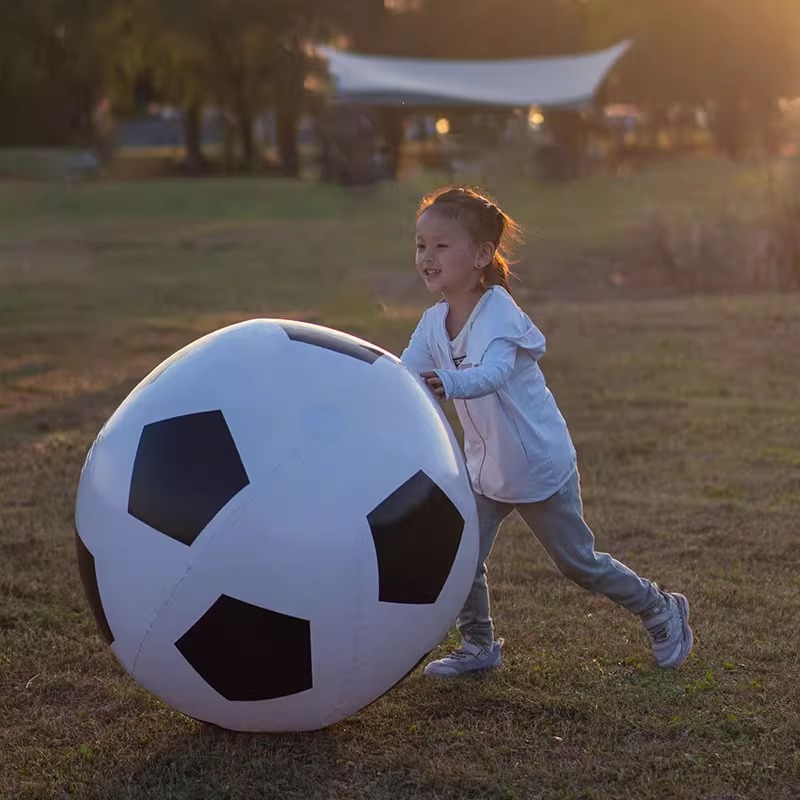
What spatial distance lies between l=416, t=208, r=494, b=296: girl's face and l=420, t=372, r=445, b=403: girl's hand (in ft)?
0.94

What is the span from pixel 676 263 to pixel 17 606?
11.0 m

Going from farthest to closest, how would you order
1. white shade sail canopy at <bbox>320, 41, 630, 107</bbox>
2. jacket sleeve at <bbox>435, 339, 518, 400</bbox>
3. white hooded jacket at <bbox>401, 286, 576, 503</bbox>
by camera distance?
white shade sail canopy at <bbox>320, 41, 630, 107</bbox> < white hooded jacket at <bbox>401, 286, 576, 503</bbox> < jacket sleeve at <bbox>435, 339, 518, 400</bbox>

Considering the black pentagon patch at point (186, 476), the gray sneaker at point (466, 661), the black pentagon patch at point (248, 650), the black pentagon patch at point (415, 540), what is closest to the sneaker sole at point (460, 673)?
the gray sneaker at point (466, 661)

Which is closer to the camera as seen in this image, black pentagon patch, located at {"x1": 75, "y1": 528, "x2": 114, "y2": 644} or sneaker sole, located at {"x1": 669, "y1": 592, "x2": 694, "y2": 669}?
black pentagon patch, located at {"x1": 75, "y1": 528, "x2": 114, "y2": 644}

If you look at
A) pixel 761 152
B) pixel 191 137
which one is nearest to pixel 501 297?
pixel 761 152

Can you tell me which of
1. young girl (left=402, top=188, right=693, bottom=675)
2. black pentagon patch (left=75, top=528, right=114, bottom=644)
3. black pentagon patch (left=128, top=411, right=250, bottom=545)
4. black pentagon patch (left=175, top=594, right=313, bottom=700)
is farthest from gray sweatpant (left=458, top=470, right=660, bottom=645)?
black pentagon patch (left=75, top=528, right=114, bottom=644)

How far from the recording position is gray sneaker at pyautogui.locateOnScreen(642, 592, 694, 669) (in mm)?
4176

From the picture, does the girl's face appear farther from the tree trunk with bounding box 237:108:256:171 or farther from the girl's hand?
the tree trunk with bounding box 237:108:256:171

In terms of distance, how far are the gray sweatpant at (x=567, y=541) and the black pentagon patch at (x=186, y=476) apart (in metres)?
1.01

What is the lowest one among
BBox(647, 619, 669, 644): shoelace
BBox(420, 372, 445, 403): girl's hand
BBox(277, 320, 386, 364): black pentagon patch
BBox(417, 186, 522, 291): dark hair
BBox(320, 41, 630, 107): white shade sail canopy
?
BBox(647, 619, 669, 644): shoelace

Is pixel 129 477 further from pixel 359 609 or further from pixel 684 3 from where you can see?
pixel 684 3

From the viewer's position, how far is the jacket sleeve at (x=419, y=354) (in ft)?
13.1

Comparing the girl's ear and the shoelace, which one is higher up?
the girl's ear

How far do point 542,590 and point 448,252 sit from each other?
1698mm
